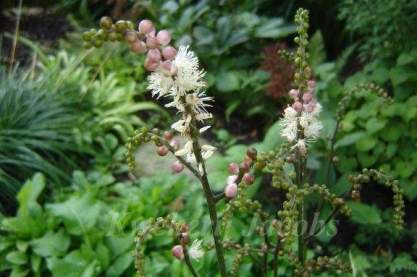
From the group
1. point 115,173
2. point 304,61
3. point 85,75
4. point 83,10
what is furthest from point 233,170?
point 83,10

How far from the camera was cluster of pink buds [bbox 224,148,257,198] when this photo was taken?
52.3 inches

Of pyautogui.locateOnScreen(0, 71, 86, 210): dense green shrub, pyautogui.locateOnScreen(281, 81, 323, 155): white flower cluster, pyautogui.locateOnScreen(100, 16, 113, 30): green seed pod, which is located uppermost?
pyautogui.locateOnScreen(0, 71, 86, 210): dense green shrub

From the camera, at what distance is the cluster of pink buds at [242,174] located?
133 centimetres

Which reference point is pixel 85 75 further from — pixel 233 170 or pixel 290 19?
pixel 233 170

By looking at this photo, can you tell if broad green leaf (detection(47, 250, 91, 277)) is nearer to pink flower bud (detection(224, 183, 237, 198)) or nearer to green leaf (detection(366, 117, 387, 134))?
pink flower bud (detection(224, 183, 237, 198))

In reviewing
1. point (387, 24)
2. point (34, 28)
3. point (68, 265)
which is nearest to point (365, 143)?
point (387, 24)

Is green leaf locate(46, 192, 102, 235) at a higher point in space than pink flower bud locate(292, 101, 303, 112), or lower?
higher

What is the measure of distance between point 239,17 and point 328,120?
1747mm

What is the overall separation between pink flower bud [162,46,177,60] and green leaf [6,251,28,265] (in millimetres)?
1913

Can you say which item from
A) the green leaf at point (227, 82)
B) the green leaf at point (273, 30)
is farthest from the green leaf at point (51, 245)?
the green leaf at point (273, 30)

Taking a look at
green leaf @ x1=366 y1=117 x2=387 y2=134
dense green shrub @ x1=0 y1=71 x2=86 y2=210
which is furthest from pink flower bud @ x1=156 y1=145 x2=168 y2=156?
dense green shrub @ x1=0 y1=71 x2=86 y2=210

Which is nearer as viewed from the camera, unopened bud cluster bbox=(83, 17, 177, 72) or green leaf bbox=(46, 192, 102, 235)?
unopened bud cluster bbox=(83, 17, 177, 72)

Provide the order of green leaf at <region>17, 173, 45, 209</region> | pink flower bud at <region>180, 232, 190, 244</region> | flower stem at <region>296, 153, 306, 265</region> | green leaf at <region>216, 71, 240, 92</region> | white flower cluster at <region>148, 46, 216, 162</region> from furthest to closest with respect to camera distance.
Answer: green leaf at <region>216, 71, 240, 92</region> < green leaf at <region>17, 173, 45, 209</region> < flower stem at <region>296, 153, 306, 265</region> < pink flower bud at <region>180, 232, 190, 244</region> < white flower cluster at <region>148, 46, 216, 162</region>

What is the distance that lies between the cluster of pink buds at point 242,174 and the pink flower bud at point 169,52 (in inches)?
11.2
